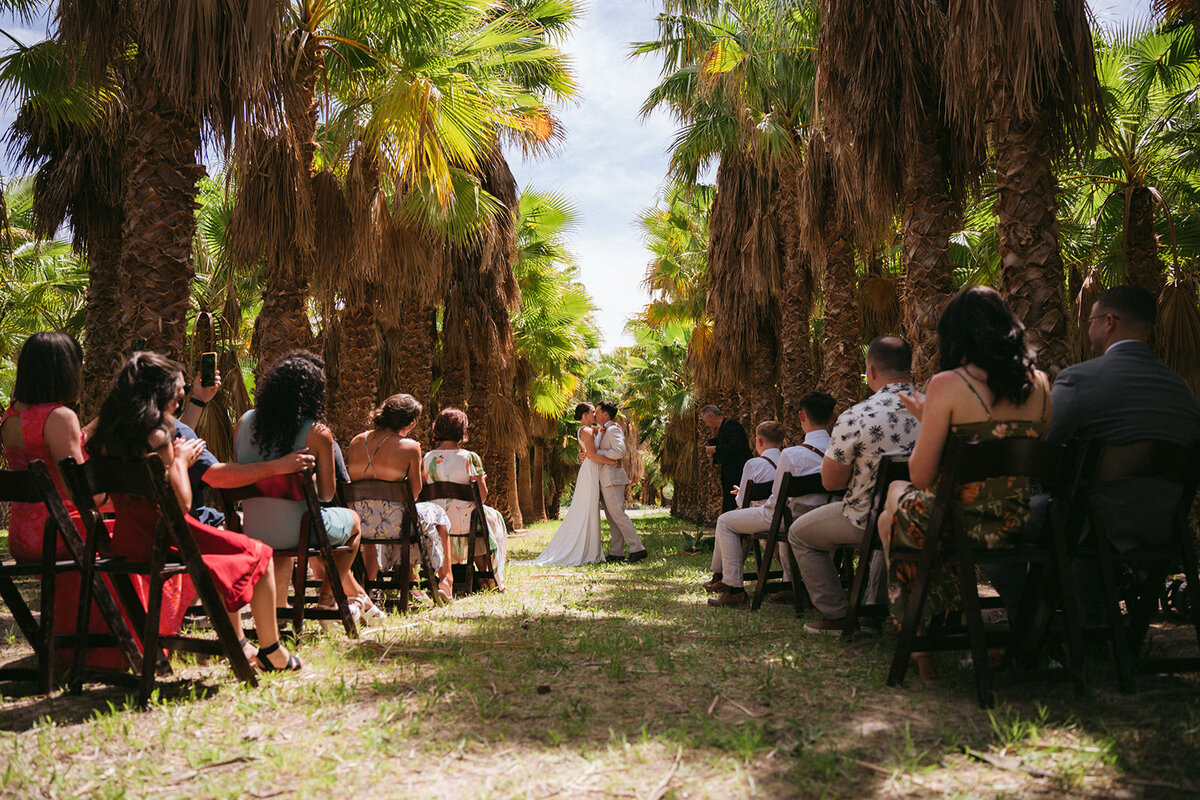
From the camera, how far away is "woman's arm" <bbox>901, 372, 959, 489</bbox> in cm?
369

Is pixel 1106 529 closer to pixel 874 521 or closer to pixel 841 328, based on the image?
pixel 874 521

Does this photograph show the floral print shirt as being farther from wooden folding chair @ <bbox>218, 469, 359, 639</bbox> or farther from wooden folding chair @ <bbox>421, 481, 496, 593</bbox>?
wooden folding chair @ <bbox>421, 481, 496, 593</bbox>

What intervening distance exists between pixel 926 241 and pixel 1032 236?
220cm

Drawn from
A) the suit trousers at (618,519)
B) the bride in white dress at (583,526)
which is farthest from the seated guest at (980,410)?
the bride in white dress at (583,526)

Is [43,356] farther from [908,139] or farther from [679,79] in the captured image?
[679,79]

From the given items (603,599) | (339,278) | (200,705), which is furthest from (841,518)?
(339,278)

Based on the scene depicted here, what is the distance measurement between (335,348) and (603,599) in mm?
12316

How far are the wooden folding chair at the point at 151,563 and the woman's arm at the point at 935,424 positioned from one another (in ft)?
10.8

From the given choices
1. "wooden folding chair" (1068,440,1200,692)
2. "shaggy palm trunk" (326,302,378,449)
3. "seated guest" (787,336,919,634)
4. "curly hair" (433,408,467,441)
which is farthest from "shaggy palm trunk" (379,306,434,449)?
"wooden folding chair" (1068,440,1200,692)

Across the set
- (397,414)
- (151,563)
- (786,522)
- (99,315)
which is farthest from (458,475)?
(99,315)

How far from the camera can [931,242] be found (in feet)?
28.7

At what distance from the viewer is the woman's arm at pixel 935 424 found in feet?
12.1

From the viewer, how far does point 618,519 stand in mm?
11516

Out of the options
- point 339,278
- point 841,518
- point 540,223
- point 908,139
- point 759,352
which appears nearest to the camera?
point 841,518
